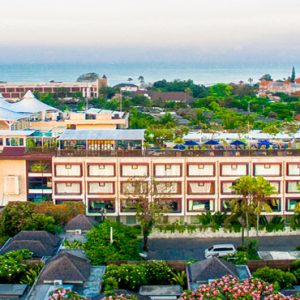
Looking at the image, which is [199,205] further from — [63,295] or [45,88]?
[45,88]

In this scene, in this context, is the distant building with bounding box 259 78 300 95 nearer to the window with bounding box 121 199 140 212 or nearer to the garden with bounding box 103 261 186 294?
the window with bounding box 121 199 140 212

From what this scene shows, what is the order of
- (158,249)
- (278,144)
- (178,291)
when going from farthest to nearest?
(278,144) < (158,249) < (178,291)

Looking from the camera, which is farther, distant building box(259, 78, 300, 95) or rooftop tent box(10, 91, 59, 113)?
distant building box(259, 78, 300, 95)

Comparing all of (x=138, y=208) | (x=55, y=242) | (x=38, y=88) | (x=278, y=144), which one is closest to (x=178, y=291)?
(x=55, y=242)

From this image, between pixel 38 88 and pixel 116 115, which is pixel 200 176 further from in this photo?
pixel 38 88

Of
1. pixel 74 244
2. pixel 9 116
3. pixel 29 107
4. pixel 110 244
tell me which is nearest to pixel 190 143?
pixel 9 116

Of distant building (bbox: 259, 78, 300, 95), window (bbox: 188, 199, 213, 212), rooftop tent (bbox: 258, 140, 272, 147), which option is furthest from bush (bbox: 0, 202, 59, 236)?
distant building (bbox: 259, 78, 300, 95)
